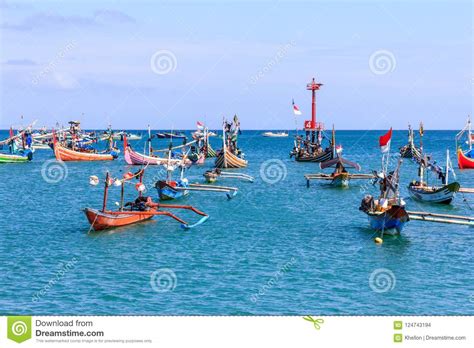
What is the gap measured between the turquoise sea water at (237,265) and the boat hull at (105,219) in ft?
1.80

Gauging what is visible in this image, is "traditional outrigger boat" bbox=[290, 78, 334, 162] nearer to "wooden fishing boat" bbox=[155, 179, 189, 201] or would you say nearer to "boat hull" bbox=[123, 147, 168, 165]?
"boat hull" bbox=[123, 147, 168, 165]

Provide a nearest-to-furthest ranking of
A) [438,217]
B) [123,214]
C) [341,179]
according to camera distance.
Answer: [123,214], [438,217], [341,179]

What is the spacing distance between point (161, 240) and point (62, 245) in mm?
5144

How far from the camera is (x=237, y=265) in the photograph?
30062mm

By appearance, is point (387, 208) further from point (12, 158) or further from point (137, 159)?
point (12, 158)

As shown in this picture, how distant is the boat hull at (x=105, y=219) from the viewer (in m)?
36.5

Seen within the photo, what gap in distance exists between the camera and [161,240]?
117 ft

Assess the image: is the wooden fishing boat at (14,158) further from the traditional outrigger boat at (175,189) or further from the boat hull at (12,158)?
Answer: the traditional outrigger boat at (175,189)
